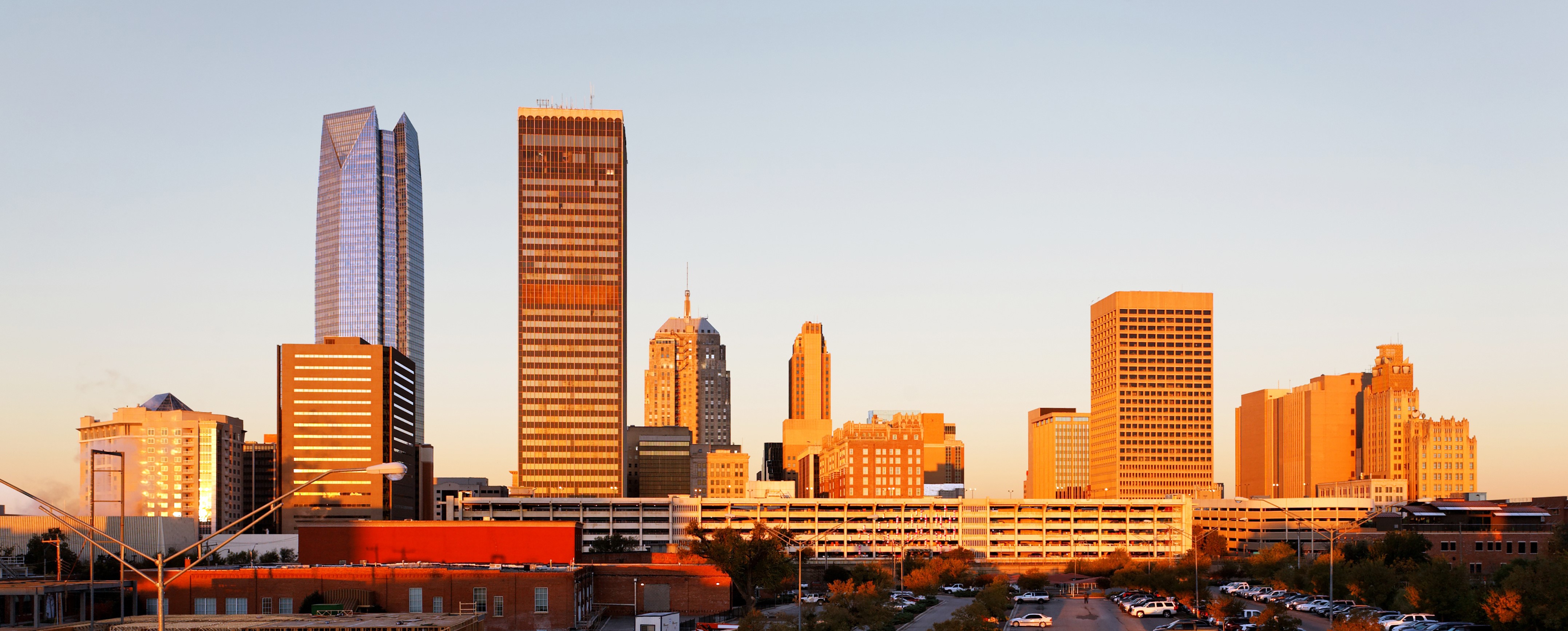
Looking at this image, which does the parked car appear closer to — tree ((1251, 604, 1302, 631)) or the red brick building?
tree ((1251, 604, 1302, 631))


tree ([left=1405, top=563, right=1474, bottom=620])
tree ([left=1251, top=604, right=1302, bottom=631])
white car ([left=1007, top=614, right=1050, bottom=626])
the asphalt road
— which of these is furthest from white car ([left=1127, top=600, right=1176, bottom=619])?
tree ([left=1251, top=604, right=1302, bottom=631])

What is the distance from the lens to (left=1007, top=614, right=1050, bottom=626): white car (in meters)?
108

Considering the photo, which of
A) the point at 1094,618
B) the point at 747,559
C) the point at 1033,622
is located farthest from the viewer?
the point at 747,559

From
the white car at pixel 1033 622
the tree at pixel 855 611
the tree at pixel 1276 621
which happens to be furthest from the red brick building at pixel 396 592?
the tree at pixel 1276 621

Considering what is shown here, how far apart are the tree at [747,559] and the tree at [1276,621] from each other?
51.2m

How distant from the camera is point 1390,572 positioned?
385 ft

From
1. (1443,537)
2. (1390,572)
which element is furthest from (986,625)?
(1443,537)

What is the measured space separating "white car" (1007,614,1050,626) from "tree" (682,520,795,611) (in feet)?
84.9

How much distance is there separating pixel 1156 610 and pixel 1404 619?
1246 inches

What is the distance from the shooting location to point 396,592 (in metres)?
103

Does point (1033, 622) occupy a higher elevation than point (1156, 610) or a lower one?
higher

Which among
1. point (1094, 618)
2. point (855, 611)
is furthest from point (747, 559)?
point (1094, 618)

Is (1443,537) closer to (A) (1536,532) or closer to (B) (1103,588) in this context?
(A) (1536,532)

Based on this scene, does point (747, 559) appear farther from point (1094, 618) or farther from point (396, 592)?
point (396, 592)
